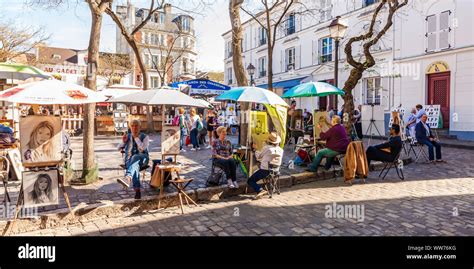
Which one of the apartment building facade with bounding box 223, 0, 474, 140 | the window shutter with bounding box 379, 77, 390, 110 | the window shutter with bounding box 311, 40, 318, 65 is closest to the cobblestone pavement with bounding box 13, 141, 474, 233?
the apartment building facade with bounding box 223, 0, 474, 140

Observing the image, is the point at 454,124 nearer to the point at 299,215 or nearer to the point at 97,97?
the point at 299,215

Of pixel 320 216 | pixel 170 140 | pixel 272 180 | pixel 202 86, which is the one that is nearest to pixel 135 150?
pixel 170 140

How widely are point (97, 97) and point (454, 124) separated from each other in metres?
17.8

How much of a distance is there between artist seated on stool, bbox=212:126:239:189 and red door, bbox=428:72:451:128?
50.8ft

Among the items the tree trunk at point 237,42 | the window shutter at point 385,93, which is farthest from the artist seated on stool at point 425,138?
the window shutter at point 385,93

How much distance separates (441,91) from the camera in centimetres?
1839

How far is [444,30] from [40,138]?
1960 cm

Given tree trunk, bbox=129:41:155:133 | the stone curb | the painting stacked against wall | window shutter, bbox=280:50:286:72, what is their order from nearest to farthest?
the stone curb < the painting stacked against wall < tree trunk, bbox=129:41:155:133 < window shutter, bbox=280:50:286:72

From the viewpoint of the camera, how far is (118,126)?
19.8m

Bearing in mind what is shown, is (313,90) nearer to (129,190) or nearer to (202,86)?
(129,190)

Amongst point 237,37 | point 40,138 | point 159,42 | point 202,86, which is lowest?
point 40,138

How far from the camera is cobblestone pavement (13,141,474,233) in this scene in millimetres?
5066

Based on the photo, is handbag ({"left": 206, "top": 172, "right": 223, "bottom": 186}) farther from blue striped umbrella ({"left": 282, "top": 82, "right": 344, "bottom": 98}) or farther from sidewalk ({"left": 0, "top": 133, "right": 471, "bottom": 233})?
blue striped umbrella ({"left": 282, "top": 82, "right": 344, "bottom": 98})
